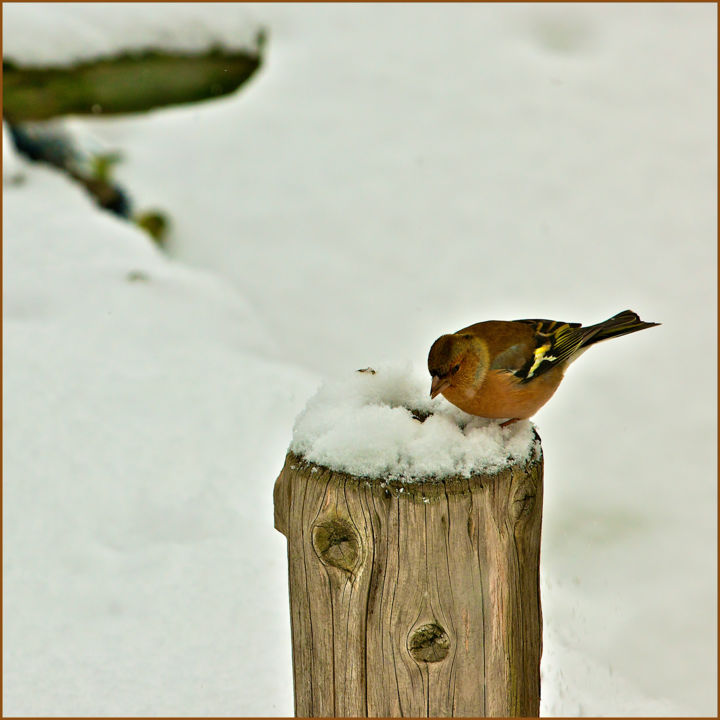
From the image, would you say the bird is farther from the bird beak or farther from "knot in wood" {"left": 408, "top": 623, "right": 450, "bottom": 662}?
"knot in wood" {"left": 408, "top": 623, "right": 450, "bottom": 662}

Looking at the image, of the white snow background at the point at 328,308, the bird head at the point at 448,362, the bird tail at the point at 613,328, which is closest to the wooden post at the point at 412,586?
the bird head at the point at 448,362

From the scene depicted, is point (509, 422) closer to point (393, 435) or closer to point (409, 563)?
point (393, 435)

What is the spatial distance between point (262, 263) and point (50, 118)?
2135 millimetres

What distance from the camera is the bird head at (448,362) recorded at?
2.78 metres

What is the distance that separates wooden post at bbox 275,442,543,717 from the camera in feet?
7.77

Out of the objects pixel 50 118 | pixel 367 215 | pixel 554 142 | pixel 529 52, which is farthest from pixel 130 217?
pixel 529 52

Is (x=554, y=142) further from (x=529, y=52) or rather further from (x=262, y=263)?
(x=262, y=263)

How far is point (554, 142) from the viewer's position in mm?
10250

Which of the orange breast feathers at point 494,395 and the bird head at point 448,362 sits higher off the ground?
the bird head at point 448,362

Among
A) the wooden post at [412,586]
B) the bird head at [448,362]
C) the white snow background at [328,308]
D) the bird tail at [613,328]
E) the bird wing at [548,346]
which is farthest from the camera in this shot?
the white snow background at [328,308]

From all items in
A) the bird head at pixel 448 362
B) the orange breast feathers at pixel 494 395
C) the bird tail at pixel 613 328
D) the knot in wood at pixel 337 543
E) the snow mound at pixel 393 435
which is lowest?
the knot in wood at pixel 337 543

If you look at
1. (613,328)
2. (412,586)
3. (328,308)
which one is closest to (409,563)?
(412,586)

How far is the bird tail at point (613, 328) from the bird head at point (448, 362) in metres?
0.58

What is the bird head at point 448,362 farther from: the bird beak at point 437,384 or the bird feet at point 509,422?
the bird feet at point 509,422
